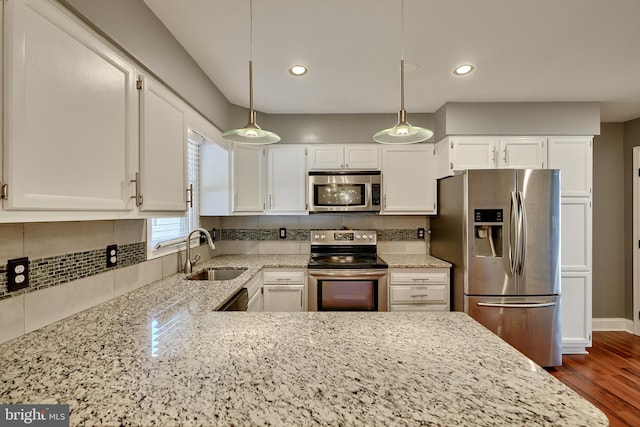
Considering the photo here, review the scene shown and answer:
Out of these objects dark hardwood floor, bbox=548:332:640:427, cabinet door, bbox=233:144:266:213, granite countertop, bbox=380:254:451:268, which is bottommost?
dark hardwood floor, bbox=548:332:640:427

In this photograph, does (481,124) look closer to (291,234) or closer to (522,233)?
(522,233)

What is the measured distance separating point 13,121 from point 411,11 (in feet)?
5.87

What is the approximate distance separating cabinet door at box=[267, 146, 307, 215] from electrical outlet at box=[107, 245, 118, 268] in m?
1.60

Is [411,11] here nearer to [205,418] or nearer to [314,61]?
[314,61]

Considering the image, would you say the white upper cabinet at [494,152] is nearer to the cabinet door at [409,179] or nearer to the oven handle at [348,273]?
the cabinet door at [409,179]

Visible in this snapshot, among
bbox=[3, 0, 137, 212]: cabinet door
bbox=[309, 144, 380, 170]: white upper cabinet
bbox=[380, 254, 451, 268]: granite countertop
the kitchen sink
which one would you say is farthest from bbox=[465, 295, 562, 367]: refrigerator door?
bbox=[3, 0, 137, 212]: cabinet door

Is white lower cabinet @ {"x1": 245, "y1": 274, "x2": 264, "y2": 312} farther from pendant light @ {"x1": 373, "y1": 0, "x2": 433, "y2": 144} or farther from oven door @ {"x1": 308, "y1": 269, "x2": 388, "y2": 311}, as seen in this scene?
pendant light @ {"x1": 373, "y1": 0, "x2": 433, "y2": 144}

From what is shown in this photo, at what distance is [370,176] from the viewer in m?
2.91

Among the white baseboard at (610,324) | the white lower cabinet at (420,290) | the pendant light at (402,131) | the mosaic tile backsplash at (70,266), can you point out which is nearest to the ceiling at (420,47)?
the pendant light at (402,131)

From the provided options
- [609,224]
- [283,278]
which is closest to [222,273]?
[283,278]

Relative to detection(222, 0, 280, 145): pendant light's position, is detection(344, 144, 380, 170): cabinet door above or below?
above

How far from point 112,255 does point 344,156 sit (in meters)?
2.26

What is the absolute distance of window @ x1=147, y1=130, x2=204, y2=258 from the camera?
6.15 feet

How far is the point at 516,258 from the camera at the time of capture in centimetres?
233
